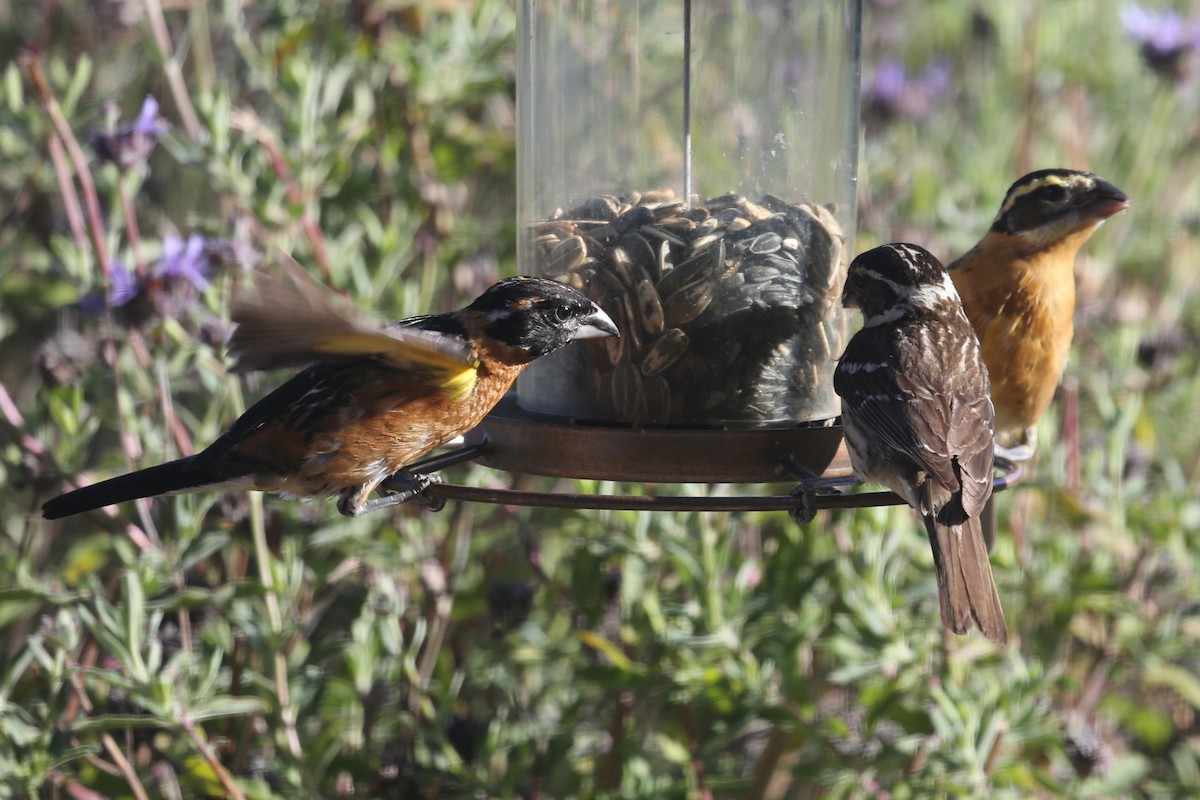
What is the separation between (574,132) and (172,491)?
1.39 meters

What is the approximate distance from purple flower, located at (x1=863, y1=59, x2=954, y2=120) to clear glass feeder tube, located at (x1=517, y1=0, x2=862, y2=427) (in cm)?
248

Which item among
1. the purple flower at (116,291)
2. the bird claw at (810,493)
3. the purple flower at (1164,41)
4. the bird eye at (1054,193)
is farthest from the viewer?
the purple flower at (1164,41)

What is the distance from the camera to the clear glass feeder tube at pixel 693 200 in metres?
3.63

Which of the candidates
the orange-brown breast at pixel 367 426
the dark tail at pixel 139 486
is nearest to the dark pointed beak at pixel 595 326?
the orange-brown breast at pixel 367 426

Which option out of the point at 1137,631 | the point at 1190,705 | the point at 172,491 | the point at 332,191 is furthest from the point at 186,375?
the point at 1190,705

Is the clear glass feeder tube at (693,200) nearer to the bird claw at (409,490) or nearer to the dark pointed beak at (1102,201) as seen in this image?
the bird claw at (409,490)

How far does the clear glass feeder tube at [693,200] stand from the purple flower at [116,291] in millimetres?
1135

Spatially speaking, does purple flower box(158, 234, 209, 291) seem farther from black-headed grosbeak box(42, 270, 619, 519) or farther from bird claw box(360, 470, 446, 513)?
bird claw box(360, 470, 446, 513)

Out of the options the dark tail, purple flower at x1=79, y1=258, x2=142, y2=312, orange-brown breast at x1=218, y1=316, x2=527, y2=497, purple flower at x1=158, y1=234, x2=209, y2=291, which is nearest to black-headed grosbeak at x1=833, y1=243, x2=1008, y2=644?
orange-brown breast at x1=218, y1=316, x2=527, y2=497

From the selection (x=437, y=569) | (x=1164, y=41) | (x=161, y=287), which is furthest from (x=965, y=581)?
(x=1164, y=41)

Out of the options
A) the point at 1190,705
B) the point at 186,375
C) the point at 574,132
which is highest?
the point at 574,132

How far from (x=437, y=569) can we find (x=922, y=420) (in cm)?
168

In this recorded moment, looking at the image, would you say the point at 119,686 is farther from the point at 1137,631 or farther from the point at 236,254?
the point at 1137,631

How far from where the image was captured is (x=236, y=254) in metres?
3.97
